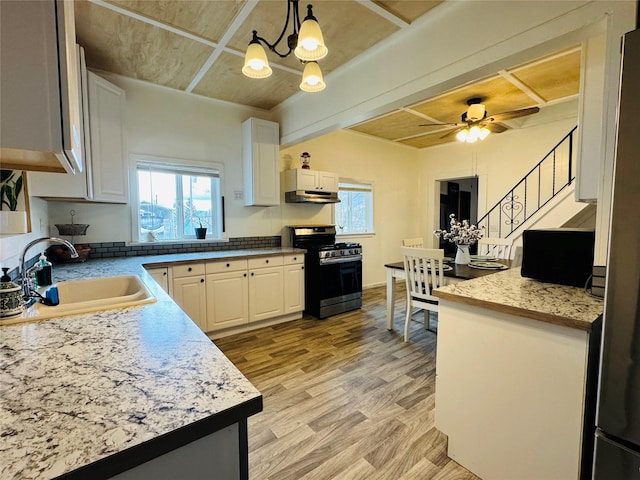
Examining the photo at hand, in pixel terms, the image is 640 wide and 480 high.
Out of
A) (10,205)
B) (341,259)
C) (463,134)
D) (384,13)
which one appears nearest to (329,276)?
(341,259)

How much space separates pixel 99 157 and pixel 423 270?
305 centimetres

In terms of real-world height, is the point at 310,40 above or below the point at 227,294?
above

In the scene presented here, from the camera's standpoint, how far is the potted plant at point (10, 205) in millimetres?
1277

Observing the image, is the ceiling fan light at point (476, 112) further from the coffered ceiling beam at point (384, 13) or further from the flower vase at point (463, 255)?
the coffered ceiling beam at point (384, 13)

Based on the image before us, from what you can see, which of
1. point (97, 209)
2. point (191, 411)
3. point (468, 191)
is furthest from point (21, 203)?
point (468, 191)

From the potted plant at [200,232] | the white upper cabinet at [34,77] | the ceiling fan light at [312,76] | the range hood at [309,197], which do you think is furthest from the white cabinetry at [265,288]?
the white upper cabinet at [34,77]

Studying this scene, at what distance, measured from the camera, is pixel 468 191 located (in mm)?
7441

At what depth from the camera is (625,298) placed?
2.89 ft

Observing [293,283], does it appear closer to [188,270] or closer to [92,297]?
[188,270]

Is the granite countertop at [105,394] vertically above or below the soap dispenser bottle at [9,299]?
below

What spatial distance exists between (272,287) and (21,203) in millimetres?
2221

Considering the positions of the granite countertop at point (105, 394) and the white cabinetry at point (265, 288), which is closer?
the granite countertop at point (105, 394)

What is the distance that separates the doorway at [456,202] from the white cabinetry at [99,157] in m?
5.32

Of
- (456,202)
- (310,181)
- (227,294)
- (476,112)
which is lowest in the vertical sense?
(227,294)
